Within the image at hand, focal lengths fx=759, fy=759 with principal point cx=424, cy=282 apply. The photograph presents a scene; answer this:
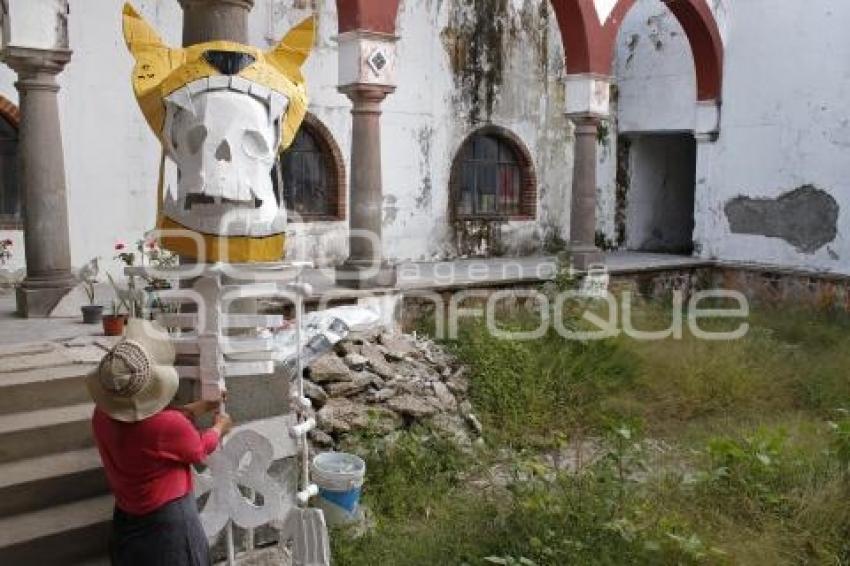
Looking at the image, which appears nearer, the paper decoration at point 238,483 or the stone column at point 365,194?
the paper decoration at point 238,483

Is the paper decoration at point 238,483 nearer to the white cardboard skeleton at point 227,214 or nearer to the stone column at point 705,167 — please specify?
the white cardboard skeleton at point 227,214

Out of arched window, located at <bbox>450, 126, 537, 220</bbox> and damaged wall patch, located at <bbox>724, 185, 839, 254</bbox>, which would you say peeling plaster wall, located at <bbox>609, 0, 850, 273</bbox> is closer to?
damaged wall patch, located at <bbox>724, 185, 839, 254</bbox>

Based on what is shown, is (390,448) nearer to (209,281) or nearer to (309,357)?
(309,357)

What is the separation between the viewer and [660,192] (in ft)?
46.7

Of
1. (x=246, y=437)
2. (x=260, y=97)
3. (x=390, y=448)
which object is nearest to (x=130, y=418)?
(x=246, y=437)

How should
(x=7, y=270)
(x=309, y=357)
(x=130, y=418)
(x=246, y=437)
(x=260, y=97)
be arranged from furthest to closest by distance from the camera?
(x=7, y=270), (x=309, y=357), (x=260, y=97), (x=246, y=437), (x=130, y=418)

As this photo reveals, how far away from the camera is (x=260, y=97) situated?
3605 mm

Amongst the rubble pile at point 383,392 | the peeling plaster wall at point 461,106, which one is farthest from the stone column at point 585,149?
the rubble pile at point 383,392

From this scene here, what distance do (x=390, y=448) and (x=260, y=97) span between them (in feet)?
9.31

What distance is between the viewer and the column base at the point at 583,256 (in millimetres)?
10250

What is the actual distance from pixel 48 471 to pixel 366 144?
15.6 ft

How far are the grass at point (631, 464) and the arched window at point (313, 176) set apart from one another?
12.0 feet

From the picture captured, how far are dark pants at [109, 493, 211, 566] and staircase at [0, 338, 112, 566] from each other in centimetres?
82

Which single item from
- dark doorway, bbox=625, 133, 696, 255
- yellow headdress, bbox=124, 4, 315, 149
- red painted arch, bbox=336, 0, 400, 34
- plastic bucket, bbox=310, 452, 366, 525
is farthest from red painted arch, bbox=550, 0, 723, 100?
plastic bucket, bbox=310, 452, 366, 525
